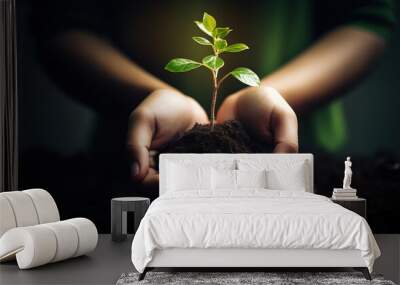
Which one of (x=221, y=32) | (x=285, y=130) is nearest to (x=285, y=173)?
(x=285, y=130)

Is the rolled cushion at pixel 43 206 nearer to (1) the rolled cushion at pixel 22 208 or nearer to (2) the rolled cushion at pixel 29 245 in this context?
(1) the rolled cushion at pixel 22 208

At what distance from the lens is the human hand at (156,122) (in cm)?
764

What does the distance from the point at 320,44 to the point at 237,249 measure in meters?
3.32

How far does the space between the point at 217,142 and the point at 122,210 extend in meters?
1.37

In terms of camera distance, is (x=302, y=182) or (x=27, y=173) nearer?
(x=302, y=182)

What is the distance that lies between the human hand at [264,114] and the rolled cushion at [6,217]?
2728mm

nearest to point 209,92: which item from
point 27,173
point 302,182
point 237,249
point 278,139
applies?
point 278,139

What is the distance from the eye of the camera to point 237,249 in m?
5.12

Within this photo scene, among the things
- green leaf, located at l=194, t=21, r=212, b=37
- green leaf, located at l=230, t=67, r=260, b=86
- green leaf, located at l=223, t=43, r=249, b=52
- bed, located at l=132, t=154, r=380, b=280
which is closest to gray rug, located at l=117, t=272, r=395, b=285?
bed, located at l=132, t=154, r=380, b=280

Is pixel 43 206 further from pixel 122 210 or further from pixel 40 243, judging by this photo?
pixel 122 210

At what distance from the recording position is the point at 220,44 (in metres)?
7.48

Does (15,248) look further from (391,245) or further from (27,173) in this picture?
(391,245)

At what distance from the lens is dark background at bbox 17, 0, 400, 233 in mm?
7613

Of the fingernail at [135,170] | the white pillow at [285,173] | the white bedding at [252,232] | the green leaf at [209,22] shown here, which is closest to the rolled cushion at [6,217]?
the white bedding at [252,232]
